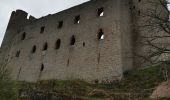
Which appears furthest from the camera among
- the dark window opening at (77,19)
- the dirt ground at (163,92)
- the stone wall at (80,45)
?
the dark window opening at (77,19)

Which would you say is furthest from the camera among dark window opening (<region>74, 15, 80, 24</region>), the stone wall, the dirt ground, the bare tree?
dark window opening (<region>74, 15, 80, 24</region>)

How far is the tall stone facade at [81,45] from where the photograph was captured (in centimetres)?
2384

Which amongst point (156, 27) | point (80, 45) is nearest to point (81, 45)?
point (80, 45)

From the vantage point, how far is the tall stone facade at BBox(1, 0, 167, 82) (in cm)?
2384

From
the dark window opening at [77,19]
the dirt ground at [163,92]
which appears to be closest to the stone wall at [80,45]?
the dark window opening at [77,19]

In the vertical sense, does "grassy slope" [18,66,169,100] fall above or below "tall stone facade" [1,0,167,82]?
below

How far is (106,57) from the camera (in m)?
24.0

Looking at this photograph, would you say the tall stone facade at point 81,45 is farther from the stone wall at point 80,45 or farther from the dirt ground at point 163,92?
the dirt ground at point 163,92

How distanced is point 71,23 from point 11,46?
33.5 feet

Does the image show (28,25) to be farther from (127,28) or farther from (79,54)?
(127,28)

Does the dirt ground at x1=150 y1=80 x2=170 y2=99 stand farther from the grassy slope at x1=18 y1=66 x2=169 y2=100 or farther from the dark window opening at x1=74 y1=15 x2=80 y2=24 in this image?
the dark window opening at x1=74 y1=15 x2=80 y2=24

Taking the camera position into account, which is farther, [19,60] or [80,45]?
[19,60]

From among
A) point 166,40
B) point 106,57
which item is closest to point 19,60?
point 106,57

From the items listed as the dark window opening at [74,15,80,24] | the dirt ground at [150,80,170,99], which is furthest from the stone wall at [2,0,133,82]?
the dirt ground at [150,80,170,99]
